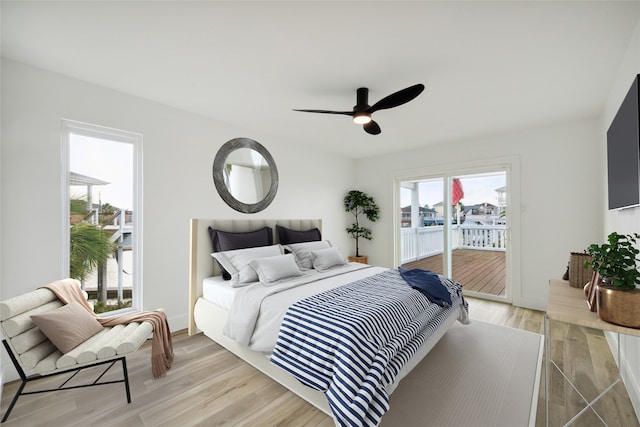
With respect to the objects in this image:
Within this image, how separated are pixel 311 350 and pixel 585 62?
3.06 m

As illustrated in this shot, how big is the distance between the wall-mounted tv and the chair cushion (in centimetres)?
364

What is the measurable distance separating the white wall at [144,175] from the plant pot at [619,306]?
11.5 ft

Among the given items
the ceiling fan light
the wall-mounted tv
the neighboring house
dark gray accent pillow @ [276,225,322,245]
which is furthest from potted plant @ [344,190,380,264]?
the wall-mounted tv

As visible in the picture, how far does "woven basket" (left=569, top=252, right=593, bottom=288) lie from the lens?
6.92 feet

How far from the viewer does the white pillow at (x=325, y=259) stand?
129 inches

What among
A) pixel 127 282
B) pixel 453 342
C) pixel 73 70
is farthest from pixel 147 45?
pixel 453 342

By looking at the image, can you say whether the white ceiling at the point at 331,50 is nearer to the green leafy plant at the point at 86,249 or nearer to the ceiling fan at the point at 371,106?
the ceiling fan at the point at 371,106

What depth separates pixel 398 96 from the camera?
2254mm

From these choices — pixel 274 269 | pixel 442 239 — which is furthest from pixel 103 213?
pixel 442 239

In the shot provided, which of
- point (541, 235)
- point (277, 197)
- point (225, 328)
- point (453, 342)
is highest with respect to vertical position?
point (277, 197)

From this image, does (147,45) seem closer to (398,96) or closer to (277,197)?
(398,96)

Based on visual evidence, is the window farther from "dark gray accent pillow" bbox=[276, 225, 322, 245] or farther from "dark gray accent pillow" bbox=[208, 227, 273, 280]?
"dark gray accent pillow" bbox=[276, 225, 322, 245]

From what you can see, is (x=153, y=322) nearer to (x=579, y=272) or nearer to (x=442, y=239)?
(x=579, y=272)

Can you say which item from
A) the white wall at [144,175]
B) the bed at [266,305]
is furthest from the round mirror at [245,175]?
the bed at [266,305]
